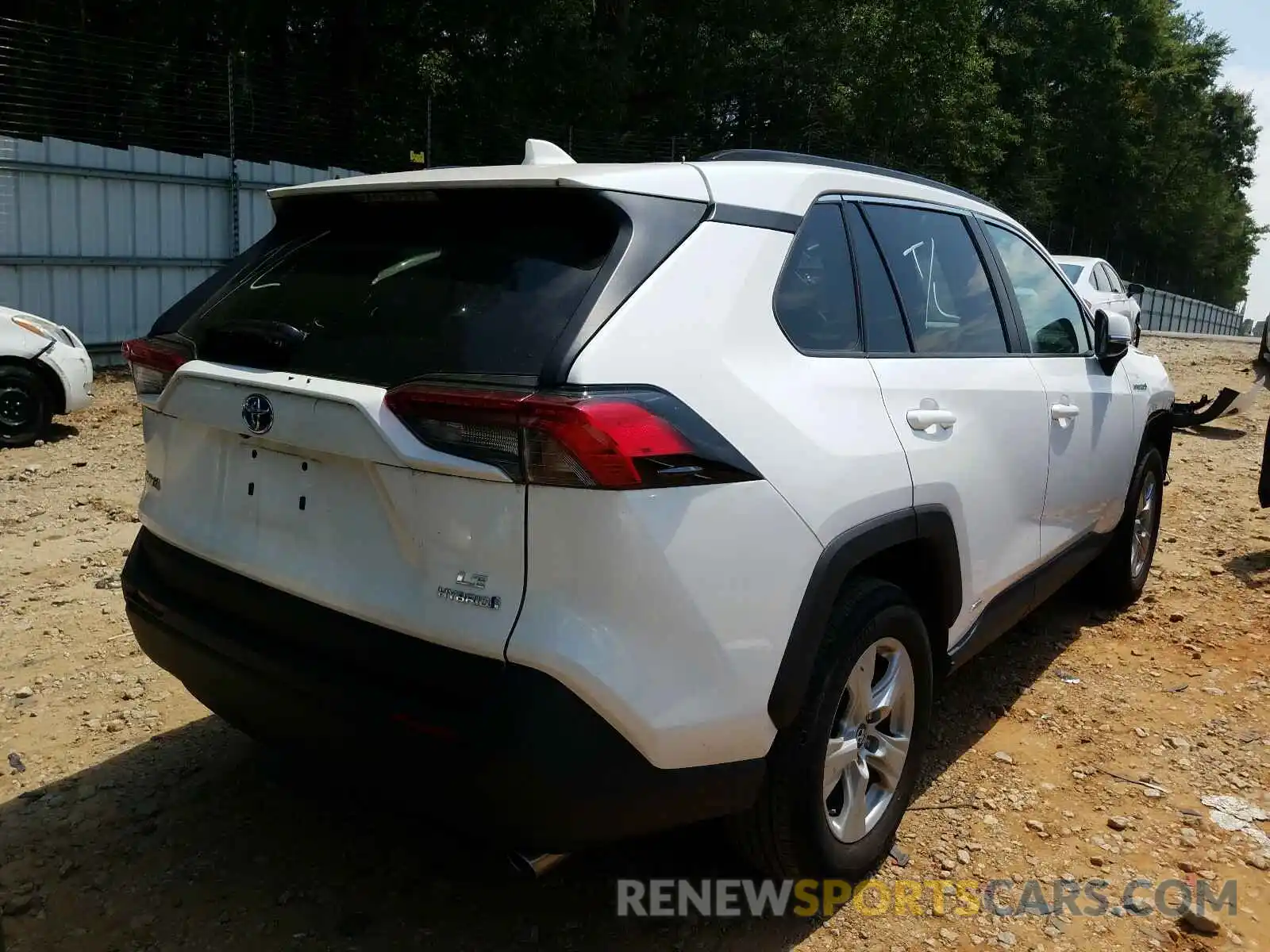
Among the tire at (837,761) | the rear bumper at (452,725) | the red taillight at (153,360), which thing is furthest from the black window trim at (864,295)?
the red taillight at (153,360)

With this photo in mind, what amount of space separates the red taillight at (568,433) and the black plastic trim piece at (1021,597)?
4.92 ft

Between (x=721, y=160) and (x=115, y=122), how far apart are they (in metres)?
12.3

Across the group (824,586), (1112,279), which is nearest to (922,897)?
(824,586)

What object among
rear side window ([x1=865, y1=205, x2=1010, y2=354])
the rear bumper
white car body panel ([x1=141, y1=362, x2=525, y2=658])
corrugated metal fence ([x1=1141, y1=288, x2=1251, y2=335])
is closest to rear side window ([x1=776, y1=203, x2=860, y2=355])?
rear side window ([x1=865, y1=205, x2=1010, y2=354])

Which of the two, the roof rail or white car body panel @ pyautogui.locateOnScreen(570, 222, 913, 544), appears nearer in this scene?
white car body panel @ pyautogui.locateOnScreen(570, 222, 913, 544)

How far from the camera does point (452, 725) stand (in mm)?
2018

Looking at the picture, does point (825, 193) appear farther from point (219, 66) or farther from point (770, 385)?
point (219, 66)

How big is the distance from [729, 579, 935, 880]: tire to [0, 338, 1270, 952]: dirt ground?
0.61ft

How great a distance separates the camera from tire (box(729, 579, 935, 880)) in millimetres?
2414

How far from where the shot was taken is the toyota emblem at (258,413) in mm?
2309

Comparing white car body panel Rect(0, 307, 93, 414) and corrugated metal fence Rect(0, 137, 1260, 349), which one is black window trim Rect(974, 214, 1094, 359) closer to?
white car body panel Rect(0, 307, 93, 414)

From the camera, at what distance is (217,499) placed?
2.52 meters

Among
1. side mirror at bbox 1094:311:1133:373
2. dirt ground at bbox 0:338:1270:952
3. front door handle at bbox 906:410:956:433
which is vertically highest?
side mirror at bbox 1094:311:1133:373

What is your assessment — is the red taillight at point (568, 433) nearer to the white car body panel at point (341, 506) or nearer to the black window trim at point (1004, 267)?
the white car body panel at point (341, 506)
